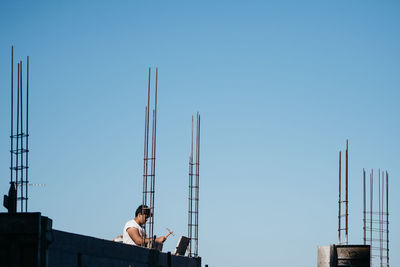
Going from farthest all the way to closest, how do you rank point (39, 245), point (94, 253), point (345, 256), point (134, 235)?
1. point (345, 256)
2. point (134, 235)
3. point (94, 253)
4. point (39, 245)

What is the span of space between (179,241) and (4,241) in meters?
8.26

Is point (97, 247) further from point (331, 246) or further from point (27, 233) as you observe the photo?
point (331, 246)

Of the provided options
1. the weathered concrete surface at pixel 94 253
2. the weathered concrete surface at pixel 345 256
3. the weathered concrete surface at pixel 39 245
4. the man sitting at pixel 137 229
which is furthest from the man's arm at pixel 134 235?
the weathered concrete surface at pixel 345 256

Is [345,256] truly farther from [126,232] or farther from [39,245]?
[39,245]

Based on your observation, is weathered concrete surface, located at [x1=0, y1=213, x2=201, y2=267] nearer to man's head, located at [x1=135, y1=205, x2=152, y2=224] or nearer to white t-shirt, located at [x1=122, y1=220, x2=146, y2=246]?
white t-shirt, located at [x1=122, y1=220, x2=146, y2=246]

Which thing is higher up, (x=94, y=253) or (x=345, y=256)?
(x=345, y=256)

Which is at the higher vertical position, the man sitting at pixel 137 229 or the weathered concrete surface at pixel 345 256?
the man sitting at pixel 137 229

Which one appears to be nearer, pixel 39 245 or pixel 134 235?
pixel 39 245

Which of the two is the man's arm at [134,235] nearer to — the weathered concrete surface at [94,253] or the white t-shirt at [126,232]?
the white t-shirt at [126,232]

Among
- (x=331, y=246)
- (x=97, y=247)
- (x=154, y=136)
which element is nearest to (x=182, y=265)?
(x=154, y=136)

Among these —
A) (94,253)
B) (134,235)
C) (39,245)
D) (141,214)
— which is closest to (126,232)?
(134,235)

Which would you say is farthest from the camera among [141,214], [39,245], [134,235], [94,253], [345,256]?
[345,256]

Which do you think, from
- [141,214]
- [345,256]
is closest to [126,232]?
[141,214]

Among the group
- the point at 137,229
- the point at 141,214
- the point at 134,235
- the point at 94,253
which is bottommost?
the point at 94,253
